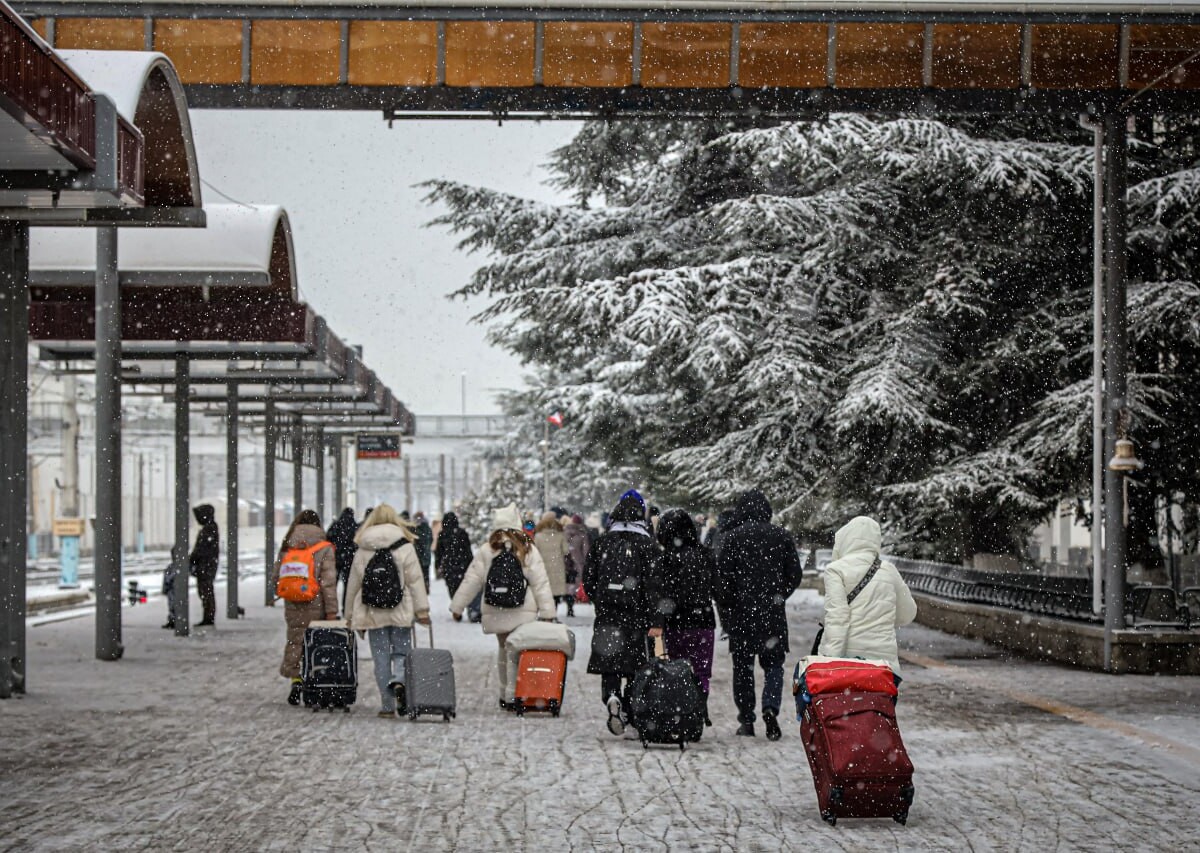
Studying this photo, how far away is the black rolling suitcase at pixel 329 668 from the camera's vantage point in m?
14.3

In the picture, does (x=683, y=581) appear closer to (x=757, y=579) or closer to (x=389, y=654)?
(x=757, y=579)

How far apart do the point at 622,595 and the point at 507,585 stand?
148cm

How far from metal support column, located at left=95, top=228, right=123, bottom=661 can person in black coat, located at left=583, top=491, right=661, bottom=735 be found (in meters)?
7.69

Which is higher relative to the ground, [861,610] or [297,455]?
[297,455]

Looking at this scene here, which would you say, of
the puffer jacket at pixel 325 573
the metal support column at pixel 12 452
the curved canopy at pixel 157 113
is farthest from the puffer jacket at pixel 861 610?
the metal support column at pixel 12 452

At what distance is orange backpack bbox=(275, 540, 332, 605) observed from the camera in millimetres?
14742

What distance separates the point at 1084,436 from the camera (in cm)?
2398

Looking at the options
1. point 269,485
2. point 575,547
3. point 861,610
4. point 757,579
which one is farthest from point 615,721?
point 269,485

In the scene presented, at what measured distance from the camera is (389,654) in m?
14.3

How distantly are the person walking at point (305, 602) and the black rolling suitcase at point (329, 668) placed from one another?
15.6 inches

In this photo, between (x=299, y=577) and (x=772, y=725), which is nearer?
(x=772, y=725)

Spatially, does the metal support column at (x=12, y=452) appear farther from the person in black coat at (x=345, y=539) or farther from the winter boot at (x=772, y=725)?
the winter boot at (x=772, y=725)

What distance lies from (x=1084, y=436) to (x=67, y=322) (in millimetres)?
13339

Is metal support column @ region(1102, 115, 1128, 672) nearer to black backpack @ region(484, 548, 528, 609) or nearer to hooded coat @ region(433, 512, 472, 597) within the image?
black backpack @ region(484, 548, 528, 609)
